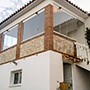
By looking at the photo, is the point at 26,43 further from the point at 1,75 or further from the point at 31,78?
the point at 1,75

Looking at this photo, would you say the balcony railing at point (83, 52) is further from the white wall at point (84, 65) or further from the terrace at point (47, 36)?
the white wall at point (84, 65)

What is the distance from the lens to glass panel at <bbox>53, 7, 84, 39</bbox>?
11.1 meters

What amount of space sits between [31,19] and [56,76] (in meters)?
5.08

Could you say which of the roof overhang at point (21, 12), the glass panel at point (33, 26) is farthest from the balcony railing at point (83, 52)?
the roof overhang at point (21, 12)

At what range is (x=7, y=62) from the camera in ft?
42.7

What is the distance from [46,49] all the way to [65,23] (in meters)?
3.90

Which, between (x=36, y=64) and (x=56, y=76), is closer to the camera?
(x=56, y=76)

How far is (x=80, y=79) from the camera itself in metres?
11.0

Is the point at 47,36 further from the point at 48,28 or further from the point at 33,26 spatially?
the point at 33,26

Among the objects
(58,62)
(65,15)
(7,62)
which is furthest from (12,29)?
(58,62)

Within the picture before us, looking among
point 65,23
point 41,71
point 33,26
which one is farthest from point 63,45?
point 33,26

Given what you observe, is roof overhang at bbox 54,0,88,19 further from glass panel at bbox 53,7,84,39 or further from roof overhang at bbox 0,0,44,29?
roof overhang at bbox 0,0,44,29

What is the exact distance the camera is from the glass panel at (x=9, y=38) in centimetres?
1360

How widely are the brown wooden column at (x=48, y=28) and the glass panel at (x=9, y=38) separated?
13.2ft
